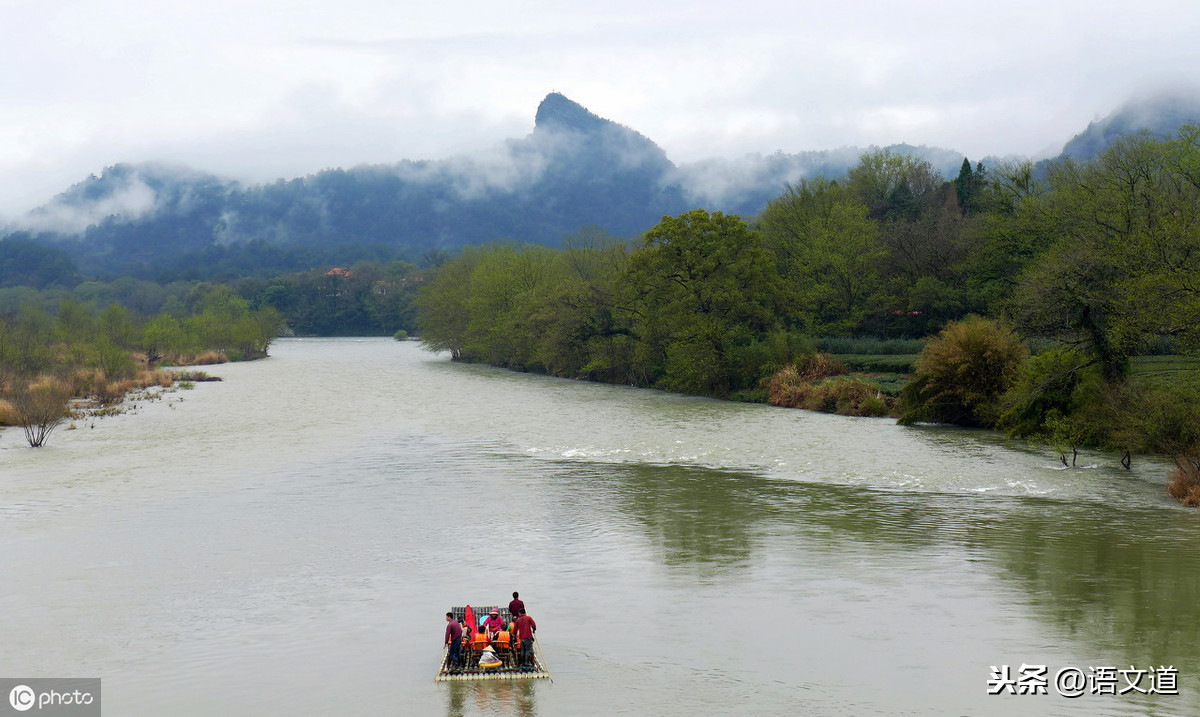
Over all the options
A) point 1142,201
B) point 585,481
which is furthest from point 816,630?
point 1142,201

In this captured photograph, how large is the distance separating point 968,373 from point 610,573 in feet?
95.2

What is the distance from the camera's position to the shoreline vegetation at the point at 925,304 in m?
33.2

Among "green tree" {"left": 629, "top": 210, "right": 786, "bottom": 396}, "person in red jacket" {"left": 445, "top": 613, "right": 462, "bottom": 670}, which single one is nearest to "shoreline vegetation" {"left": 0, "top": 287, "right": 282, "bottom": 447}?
"person in red jacket" {"left": 445, "top": 613, "right": 462, "bottom": 670}

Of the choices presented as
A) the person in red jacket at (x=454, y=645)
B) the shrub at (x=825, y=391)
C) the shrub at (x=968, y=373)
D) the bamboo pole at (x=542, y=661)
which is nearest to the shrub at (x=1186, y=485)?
the shrub at (x=968, y=373)

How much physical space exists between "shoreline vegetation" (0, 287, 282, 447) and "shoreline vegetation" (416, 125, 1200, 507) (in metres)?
31.4

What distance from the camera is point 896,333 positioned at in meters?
69.0

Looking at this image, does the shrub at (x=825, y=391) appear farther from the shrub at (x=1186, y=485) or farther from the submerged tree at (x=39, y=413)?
the submerged tree at (x=39, y=413)

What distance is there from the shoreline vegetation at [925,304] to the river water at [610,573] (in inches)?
122

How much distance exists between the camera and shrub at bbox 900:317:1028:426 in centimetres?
4256

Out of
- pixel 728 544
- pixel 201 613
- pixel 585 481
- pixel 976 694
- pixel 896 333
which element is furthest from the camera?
pixel 896 333

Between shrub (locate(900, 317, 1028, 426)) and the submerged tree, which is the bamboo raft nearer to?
the submerged tree

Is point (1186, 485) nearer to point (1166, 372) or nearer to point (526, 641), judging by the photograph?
point (1166, 372)

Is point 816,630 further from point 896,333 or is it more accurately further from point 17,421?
point 896,333

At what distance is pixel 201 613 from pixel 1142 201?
51.0 metres
